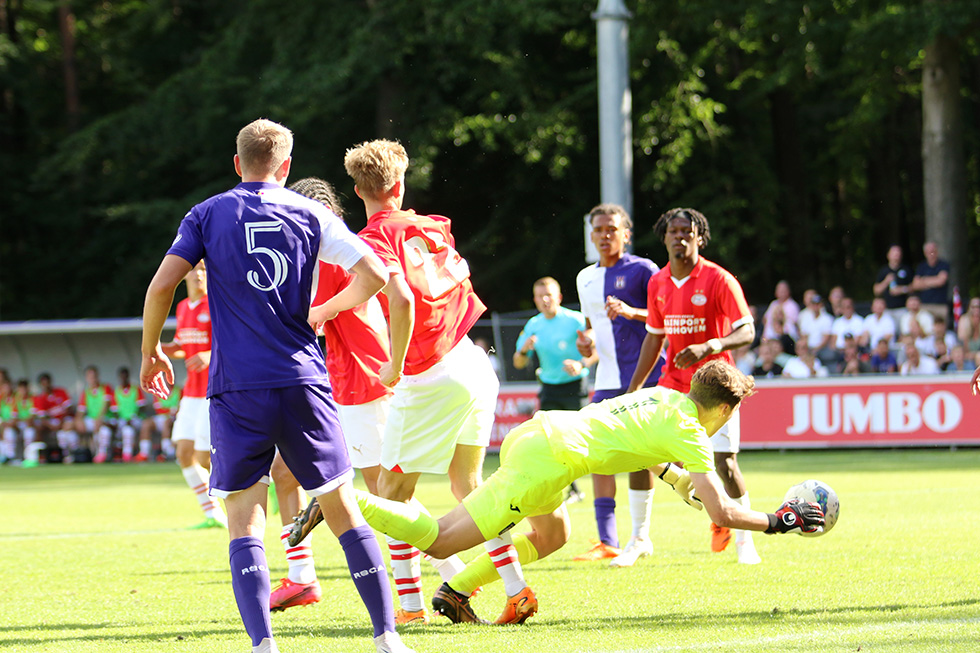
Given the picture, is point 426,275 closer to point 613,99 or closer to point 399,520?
point 399,520

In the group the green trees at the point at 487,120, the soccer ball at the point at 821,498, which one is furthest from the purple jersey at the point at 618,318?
the green trees at the point at 487,120

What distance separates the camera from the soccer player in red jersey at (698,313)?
26.0 ft

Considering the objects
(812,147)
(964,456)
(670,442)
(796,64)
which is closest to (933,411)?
(964,456)

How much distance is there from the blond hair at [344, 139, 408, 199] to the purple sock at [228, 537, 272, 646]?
1.95 meters

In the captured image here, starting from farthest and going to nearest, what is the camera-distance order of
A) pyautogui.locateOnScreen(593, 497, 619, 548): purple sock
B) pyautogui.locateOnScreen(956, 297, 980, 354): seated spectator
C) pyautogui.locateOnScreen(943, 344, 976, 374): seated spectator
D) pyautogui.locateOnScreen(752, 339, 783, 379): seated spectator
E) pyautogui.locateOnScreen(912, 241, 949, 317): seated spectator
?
pyautogui.locateOnScreen(912, 241, 949, 317): seated spectator < pyautogui.locateOnScreen(752, 339, 783, 379): seated spectator < pyautogui.locateOnScreen(956, 297, 980, 354): seated spectator < pyautogui.locateOnScreen(943, 344, 976, 374): seated spectator < pyautogui.locateOnScreen(593, 497, 619, 548): purple sock

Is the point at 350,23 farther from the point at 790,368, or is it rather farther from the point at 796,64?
the point at 790,368

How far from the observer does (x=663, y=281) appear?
26.9 feet

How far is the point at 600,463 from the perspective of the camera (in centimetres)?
562

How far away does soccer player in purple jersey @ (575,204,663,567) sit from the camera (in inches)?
333

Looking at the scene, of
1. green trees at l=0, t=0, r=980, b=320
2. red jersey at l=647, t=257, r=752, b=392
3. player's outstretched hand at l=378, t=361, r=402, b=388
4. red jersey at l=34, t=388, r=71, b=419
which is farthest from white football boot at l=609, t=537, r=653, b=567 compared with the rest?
green trees at l=0, t=0, r=980, b=320

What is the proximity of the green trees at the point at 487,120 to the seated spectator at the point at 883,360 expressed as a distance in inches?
258

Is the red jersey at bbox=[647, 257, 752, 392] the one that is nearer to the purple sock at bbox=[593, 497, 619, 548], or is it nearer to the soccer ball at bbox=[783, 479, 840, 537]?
the purple sock at bbox=[593, 497, 619, 548]

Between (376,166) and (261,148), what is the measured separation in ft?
3.65

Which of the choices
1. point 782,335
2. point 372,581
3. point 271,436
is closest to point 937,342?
point 782,335
